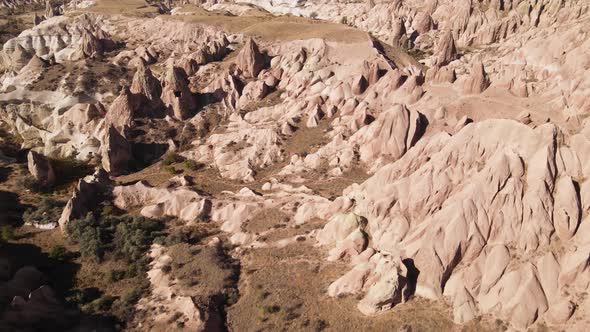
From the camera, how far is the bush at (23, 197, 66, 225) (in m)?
54.0

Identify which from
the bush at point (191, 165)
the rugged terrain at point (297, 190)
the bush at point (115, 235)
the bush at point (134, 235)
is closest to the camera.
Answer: the rugged terrain at point (297, 190)

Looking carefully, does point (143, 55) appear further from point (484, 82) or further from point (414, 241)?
point (414, 241)

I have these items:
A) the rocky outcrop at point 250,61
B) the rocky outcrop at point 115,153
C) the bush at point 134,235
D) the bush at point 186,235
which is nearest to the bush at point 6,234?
the bush at point 134,235

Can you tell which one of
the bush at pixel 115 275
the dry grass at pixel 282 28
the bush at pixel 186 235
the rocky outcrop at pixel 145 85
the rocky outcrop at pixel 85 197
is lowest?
the bush at pixel 115 275

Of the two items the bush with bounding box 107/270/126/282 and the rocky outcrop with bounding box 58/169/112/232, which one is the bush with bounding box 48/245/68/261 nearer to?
the rocky outcrop with bounding box 58/169/112/232

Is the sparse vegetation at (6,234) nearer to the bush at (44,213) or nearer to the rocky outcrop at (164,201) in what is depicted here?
the bush at (44,213)

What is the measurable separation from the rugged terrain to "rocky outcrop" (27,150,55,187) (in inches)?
13.9

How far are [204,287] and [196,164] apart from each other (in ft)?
94.2

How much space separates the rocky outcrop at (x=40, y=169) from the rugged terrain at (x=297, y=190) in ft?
1.16

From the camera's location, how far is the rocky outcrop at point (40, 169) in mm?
62406

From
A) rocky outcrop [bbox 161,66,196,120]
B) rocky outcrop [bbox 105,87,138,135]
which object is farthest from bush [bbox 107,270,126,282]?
rocky outcrop [bbox 161,66,196,120]

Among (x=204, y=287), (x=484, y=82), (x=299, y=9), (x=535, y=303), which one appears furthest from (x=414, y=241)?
(x=299, y=9)

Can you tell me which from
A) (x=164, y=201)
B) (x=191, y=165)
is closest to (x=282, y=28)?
(x=191, y=165)

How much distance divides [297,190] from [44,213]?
114 feet
